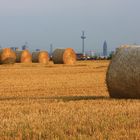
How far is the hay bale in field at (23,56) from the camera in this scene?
39938 mm

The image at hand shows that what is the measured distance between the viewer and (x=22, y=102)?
995 centimetres

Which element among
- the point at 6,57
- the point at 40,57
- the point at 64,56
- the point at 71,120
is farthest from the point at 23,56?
the point at 71,120

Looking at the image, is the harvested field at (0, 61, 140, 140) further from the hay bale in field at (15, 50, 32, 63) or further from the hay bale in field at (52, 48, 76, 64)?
the hay bale in field at (15, 50, 32, 63)

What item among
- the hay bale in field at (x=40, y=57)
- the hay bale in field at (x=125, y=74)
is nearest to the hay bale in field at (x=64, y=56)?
the hay bale in field at (x=40, y=57)

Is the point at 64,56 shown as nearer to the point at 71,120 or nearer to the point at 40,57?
the point at 40,57

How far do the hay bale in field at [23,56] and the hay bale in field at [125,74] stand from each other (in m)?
29.5

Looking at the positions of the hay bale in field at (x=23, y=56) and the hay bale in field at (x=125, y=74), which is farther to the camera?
the hay bale in field at (x=23, y=56)

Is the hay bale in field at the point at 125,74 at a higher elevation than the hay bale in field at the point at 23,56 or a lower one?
higher

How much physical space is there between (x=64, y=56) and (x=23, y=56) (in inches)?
251

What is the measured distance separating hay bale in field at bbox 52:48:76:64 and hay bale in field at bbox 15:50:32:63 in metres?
4.95

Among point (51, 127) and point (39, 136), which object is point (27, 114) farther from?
point (39, 136)

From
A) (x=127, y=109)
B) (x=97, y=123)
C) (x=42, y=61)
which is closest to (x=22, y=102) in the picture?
(x=127, y=109)

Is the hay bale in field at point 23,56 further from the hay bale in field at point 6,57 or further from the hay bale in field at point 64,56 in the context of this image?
the hay bale in field at point 64,56

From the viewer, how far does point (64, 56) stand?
3456 centimetres
